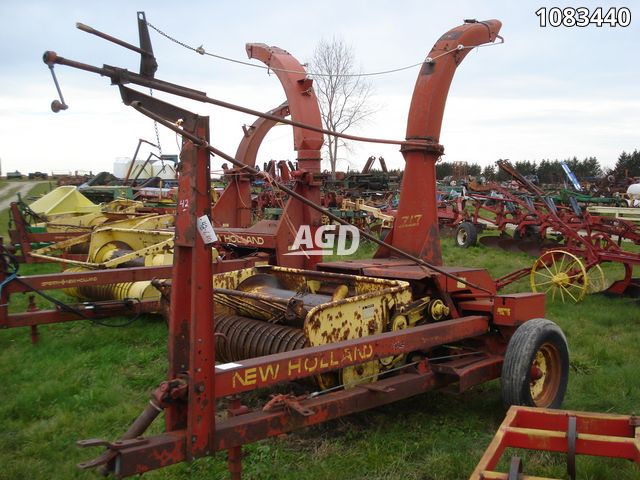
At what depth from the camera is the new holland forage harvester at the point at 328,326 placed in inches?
118

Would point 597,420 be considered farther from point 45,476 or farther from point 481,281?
point 45,476

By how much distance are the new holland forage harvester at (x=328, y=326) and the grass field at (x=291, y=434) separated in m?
0.36

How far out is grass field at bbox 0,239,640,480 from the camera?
380 centimetres

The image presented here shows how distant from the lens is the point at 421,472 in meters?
3.78

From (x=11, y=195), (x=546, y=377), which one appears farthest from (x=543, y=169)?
(x=546, y=377)

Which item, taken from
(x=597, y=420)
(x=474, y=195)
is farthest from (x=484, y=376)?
(x=474, y=195)

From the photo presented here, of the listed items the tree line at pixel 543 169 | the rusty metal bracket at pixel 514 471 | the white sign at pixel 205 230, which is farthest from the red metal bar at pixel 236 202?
the tree line at pixel 543 169

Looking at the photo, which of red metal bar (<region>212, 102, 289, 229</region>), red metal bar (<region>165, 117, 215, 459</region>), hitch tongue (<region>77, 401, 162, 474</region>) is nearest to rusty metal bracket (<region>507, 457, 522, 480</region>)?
red metal bar (<region>165, 117, 215, 459</region>)

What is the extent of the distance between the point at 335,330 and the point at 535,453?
4.94 feet

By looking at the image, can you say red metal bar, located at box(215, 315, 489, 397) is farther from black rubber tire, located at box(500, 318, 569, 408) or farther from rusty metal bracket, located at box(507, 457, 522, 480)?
rusty metal bracket, located at box(507, 457, 522, 480)

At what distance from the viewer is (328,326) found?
4.09 meters

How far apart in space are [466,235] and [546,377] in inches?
412

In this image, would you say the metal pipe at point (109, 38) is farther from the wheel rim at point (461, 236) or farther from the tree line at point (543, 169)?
the tree line at point (543, 169)

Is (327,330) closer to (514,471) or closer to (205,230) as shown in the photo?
(205,230)
